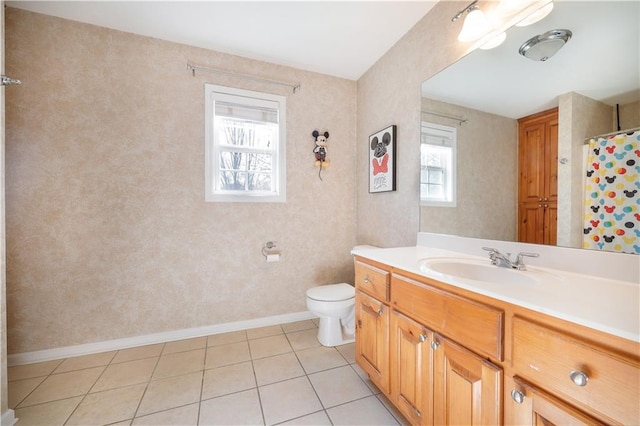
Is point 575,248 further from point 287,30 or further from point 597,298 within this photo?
point 287,30

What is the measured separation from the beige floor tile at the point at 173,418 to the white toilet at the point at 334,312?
3.18 feet

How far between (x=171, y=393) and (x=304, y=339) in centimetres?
100

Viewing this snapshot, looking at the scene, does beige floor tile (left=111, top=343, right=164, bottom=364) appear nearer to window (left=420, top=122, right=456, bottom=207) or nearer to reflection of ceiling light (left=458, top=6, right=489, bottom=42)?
window (left=420, top=122, right=456, bottom=207)

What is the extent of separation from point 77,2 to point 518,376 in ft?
10.4

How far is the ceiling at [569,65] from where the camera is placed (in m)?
0.92

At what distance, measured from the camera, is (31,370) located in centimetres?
171

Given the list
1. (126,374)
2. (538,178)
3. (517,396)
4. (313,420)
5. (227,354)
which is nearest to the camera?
(517,396)

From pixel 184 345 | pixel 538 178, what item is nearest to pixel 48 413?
pixel 184 345

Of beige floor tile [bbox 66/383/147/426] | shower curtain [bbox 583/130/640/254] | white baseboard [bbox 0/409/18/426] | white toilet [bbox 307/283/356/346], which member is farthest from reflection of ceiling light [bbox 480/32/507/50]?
white baseboard [bbox 0/409/18/426]

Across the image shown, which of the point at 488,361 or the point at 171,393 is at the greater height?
the point at 488,361

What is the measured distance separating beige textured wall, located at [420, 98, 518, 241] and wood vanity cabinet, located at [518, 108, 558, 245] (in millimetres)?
33

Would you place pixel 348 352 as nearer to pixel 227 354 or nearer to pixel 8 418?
pixel 227 354

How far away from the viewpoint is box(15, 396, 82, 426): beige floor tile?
1.29 m

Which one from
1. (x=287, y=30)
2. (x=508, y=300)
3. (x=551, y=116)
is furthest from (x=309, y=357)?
(x=287, y=30)
